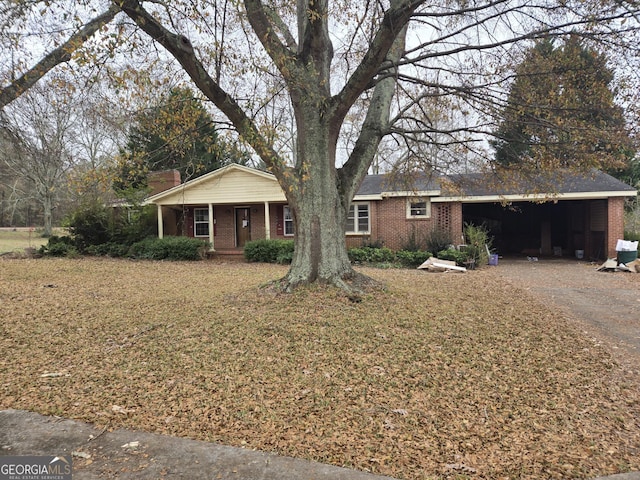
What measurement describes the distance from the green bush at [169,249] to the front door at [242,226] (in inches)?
120

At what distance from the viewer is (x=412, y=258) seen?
15391mm

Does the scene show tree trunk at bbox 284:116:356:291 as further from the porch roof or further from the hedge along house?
the porch roof

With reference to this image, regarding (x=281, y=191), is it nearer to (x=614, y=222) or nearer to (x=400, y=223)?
(x=400, y=223)

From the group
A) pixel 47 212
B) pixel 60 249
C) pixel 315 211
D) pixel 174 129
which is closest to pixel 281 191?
pixel 174 129

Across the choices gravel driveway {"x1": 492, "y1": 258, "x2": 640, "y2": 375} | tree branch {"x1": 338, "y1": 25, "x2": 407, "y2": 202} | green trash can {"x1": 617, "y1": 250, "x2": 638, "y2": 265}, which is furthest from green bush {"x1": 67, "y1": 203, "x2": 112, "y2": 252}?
green trash can {"x1": 617, "y1": 250, "x2": 638, "y2": 265}

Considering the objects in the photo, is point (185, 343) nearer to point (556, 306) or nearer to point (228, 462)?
point (228, 462)

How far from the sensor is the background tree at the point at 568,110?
24.5 ft

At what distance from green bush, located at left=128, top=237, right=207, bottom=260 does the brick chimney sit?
12.2ft

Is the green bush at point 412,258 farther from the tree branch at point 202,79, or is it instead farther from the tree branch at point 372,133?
the tree branch at point 202,79

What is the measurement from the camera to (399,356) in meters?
4.80

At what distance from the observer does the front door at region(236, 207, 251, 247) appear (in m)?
20.7

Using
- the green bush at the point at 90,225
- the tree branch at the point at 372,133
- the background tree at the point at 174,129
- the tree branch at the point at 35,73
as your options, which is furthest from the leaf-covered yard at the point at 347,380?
the green bush at the point at 90,225

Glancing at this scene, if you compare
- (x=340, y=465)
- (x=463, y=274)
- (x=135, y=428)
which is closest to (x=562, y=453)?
(x=340, y=465)

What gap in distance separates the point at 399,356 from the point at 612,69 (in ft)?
22.4
